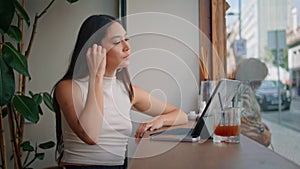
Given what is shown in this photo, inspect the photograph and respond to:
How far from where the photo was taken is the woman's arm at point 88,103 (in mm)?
1169

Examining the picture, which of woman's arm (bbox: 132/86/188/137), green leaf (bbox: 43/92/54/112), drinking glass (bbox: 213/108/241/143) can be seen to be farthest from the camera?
green leaf (bbox: 43/92/54/112)

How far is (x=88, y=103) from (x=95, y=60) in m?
0.18

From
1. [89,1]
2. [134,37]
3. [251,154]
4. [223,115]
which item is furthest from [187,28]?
[251,154]

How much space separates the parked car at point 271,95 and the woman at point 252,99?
0.03 m

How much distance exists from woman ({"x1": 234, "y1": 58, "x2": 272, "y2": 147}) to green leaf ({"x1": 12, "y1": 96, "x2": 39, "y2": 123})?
47.1 inches

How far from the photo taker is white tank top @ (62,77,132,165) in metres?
1.29

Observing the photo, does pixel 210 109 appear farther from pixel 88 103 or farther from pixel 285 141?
pixel 88 103

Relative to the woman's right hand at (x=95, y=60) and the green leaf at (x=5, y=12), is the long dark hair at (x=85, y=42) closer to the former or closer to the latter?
the woman's right hand at (x=95, y=60)

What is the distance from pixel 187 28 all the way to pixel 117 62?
0.96 meters

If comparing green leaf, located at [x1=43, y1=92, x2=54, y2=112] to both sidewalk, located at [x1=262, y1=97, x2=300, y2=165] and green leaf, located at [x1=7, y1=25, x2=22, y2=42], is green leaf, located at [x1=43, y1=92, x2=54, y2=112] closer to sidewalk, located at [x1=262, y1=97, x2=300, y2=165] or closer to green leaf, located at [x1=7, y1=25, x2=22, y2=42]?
green leaf, located at [x1=7, y1=25, x2=22, y2=42]

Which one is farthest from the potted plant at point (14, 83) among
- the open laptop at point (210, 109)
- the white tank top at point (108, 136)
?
the open laptop at point (210, 109)

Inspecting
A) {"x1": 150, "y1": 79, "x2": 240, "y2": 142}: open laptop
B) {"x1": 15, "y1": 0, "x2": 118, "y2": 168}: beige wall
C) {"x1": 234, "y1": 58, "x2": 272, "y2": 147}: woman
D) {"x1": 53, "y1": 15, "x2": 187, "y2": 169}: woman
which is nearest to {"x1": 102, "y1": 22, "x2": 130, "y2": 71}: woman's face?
{"x1": 53, "y1": 15, "x2": 187, "y2": 169}: woman

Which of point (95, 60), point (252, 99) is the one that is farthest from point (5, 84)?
point (252, 99)

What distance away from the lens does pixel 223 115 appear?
101cm
